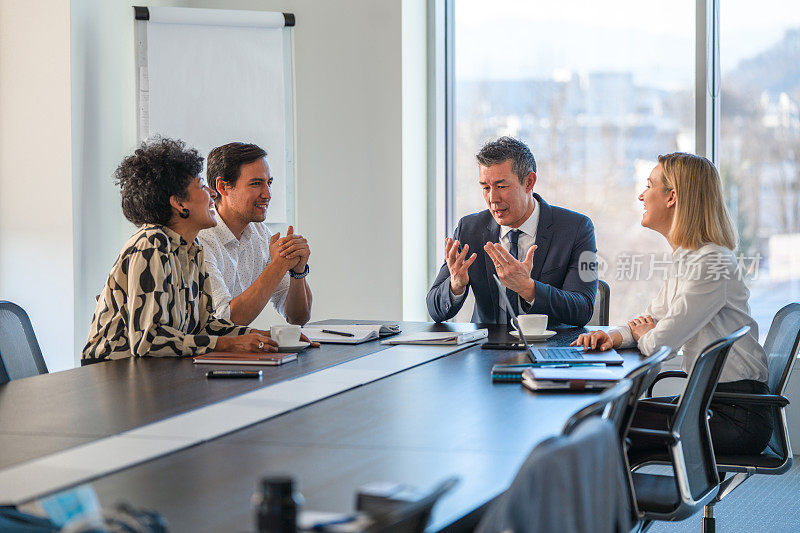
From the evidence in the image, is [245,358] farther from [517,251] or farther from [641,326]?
[517,251]

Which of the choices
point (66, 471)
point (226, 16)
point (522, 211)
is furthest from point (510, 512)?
point (226, 16)

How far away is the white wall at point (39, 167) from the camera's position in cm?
436

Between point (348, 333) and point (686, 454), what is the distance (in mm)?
1317

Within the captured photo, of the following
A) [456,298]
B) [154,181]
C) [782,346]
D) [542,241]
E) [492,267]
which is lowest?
[782,346]

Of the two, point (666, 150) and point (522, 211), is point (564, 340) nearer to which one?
point (522, 211)

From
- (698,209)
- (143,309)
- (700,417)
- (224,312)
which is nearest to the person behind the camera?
(700,417)

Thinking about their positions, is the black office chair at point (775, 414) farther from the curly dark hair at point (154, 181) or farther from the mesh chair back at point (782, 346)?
the curly dark hair at point (154, 181)

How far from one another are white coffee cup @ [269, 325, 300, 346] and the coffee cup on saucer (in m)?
0.80

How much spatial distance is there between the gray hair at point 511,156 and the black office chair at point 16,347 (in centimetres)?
205

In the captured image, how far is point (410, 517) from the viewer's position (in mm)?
1017

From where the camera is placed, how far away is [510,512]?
3.56ft

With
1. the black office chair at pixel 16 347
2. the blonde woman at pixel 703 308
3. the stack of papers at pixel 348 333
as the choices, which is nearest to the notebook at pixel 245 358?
the stack of papers at pixel 348 333

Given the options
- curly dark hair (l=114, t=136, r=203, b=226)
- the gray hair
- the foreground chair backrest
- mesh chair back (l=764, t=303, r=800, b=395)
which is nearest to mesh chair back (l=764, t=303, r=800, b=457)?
mesh chair back (l=764, t=303, r=800, b=395)

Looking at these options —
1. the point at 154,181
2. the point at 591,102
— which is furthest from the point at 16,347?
the point at 591,102
